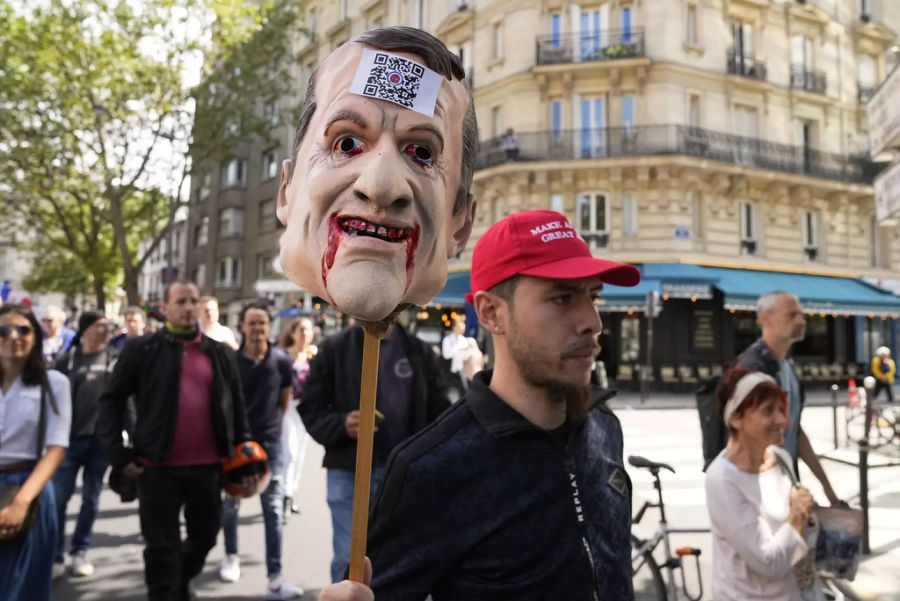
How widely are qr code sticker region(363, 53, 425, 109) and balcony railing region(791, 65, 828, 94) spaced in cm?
2441

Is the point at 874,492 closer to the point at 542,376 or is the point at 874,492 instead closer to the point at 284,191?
the point at 542,376

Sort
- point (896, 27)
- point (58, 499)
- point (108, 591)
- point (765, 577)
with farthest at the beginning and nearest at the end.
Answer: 1. point (896, 27)
2. point (58, 499)
3. point (108, 591)
4. point (765, 577)

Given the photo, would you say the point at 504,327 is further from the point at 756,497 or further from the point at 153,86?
the point at 153,86

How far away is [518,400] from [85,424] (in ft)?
16.1

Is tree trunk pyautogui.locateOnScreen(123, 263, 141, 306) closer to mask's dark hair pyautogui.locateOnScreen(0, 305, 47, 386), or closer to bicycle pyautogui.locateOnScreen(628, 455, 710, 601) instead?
mask's dark hair pyautogui.locateOnScreen(0, 305, 47, 386)

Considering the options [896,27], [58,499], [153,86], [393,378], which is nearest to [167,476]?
[393,378]

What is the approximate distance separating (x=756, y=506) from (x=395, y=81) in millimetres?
2750

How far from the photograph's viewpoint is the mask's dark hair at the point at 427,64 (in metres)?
1.17

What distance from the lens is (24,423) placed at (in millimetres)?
3410

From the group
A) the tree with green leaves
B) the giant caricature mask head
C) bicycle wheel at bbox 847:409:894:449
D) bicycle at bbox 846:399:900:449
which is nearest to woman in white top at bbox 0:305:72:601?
the giant caricature mask head

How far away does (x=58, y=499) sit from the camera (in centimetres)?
491

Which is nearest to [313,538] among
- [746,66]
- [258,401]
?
[258,401]

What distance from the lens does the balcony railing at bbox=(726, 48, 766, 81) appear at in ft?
67.0

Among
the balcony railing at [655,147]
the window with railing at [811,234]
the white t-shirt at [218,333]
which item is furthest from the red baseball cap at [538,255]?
the window with railing at [811,234]
